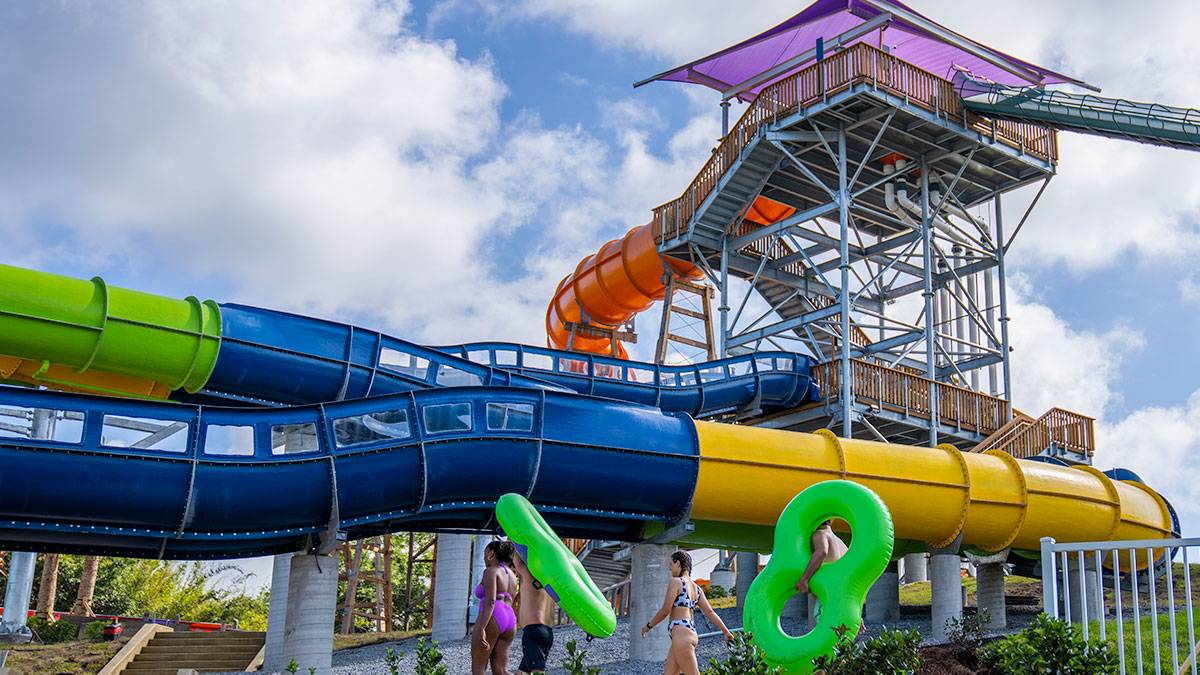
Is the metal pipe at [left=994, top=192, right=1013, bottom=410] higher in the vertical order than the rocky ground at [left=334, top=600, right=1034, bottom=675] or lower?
higher

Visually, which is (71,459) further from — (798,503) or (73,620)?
(73,620)

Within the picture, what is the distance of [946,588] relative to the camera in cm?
2053

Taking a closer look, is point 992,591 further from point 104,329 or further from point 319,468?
point 104,329

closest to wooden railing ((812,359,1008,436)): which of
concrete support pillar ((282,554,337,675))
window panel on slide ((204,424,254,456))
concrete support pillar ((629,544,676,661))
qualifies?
concrete support pillar ((629,544,676,661))

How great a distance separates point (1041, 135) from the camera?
31188 mm

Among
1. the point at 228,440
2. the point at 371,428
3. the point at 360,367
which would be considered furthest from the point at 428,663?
the point at 360,367

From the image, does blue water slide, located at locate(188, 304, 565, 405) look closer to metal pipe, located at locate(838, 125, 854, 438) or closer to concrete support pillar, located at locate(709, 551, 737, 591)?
metal pipe, located at locate(838, 125, 854, 438)

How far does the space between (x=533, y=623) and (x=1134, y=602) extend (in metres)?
4.95

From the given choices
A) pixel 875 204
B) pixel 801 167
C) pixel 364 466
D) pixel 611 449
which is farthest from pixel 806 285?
pixel 364 466

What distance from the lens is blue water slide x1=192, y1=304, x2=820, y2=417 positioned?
19.9 metres

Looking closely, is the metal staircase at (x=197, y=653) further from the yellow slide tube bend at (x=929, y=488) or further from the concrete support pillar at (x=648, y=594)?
the yellow slide tube bend at (x=929, y=488)

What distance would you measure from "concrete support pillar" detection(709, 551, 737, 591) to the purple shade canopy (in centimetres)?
1229

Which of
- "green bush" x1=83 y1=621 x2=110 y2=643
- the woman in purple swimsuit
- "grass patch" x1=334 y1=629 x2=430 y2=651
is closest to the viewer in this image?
the woman in purple swimsuit

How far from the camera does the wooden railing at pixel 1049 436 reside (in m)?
28.2
